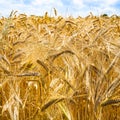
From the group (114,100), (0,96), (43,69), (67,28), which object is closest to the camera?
(114,100)

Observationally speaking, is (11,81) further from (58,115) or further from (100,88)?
(100,88)

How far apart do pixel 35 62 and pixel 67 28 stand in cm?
304

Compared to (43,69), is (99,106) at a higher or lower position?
lower

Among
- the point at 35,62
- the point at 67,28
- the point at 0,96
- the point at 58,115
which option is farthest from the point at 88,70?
the point at 67,28

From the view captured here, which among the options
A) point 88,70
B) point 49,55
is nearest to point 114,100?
point 88,70

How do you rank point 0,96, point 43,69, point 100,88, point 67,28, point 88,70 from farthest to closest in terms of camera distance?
point 67,28 < point 0,96 < point 43,69 < point 88,70 < point 100,88

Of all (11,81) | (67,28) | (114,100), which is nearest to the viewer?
(114,100)

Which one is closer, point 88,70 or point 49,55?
point 88,70

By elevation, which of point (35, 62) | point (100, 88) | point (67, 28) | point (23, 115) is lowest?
point (23, 115)

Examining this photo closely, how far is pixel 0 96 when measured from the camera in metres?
2.28

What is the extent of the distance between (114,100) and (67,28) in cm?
360

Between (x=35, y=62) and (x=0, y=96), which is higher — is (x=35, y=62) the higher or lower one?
the higher one

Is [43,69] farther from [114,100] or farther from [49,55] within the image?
[114,100]

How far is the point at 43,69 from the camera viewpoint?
2123mm
